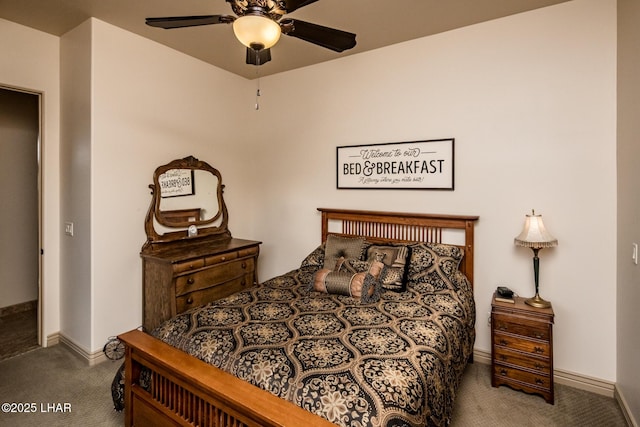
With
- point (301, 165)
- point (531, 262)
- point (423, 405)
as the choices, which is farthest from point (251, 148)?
point (423, 405)

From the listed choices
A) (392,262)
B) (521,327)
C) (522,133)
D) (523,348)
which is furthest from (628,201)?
(392,262)

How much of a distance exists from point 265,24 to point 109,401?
2.70m

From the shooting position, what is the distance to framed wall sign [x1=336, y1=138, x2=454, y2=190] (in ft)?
9.91

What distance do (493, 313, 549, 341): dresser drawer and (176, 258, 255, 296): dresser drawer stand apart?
7.99ft

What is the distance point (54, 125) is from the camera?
3135mm

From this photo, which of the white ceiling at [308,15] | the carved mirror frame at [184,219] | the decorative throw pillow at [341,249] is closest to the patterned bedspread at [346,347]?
the decorative throw pillow at [341,249]

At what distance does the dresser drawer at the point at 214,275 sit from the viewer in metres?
2.99

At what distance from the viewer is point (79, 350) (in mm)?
2988

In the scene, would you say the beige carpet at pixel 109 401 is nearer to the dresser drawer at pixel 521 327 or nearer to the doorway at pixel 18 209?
the dresser drawer at pixel 521 327

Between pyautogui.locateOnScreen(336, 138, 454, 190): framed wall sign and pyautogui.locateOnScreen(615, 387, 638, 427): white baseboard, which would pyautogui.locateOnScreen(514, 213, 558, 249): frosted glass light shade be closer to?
pyautogui.locateOnScreen(336, 138, 454, 190): framed wall sign

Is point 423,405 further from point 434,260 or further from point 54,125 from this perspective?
point 54,125

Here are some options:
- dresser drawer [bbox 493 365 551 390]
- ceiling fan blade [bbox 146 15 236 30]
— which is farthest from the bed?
ceiling fan blade [bbox 146 15 236 30]

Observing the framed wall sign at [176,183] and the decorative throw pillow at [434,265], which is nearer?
the decorative throw pillow at [434,265]

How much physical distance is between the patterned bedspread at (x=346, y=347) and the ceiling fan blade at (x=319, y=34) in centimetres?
167
